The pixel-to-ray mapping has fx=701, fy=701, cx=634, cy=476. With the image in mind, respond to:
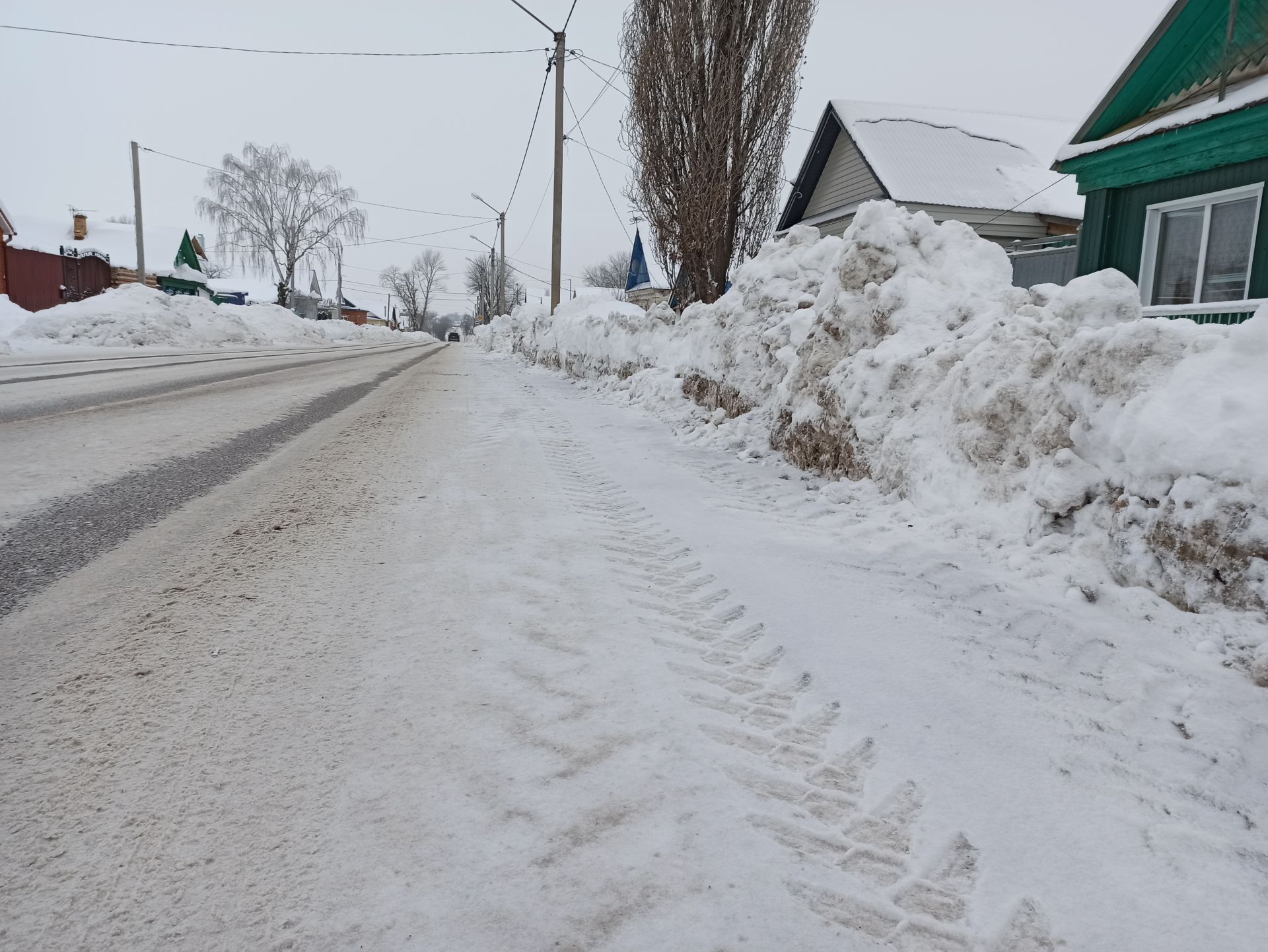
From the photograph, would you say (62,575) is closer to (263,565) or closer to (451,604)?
(263,565)

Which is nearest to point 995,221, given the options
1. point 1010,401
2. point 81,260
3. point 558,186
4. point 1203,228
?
point 1203,228

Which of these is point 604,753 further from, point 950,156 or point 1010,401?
point 950,156

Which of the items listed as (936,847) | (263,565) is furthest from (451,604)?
(936,847)

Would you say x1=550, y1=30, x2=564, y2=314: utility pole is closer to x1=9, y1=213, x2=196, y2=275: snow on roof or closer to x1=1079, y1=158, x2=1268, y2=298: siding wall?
x1=1079, y1=158, x2=1268, y2=298: siding wall

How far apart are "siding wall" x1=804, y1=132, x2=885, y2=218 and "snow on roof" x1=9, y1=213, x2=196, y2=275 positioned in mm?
33065

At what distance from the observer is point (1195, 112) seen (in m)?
7.68

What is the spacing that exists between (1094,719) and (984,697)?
0.92ft

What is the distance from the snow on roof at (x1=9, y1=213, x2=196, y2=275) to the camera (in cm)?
3297

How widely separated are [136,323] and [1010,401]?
2405 centimetres

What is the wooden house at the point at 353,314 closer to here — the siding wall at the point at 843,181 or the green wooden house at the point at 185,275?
the green wooden house at the point at 185,275

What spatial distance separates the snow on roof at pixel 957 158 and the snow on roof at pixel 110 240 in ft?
114

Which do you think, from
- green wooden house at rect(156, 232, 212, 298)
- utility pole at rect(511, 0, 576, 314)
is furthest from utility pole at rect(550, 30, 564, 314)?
green wooden house at rect(156, 232, 212, 298)

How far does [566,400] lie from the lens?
9578mm

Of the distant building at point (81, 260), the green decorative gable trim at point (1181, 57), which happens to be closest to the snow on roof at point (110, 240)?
the distant building at point (81, 260)
